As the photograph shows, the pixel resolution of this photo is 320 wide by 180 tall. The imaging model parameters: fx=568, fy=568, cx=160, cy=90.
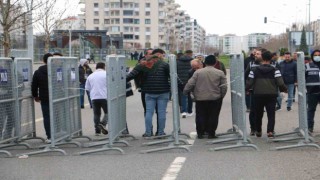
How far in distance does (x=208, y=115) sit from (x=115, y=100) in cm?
207

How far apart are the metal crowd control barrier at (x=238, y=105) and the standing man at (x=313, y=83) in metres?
1.49

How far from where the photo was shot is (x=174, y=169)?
28.0 ft

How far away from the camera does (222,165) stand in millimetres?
8758

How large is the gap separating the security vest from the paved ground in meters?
1.11

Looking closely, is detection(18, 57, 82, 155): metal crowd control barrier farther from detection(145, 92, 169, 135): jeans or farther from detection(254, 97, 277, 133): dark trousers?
detection(254, 97, 277, 133): dark trousers

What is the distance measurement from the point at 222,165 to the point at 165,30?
14464cm

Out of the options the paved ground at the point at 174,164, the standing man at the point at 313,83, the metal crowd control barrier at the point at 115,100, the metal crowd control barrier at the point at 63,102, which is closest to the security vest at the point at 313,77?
the standing man at the point at 313,83

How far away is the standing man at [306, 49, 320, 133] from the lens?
451 inches

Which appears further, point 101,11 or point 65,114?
point 101,11

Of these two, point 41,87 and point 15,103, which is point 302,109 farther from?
point 15,103

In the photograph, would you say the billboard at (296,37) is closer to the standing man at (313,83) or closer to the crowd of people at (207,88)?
the standing man at (313,83)

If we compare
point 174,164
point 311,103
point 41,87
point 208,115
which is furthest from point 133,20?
point 174,164

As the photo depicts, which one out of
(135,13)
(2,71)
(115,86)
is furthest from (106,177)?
(135,13)

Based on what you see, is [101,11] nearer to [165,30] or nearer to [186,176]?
[165,30]
